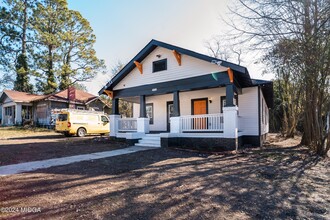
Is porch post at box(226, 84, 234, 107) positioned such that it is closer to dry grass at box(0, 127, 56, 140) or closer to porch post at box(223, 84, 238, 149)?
porch post at box(223, 84, 238, 149)

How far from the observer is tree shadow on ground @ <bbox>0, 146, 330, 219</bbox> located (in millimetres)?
3229

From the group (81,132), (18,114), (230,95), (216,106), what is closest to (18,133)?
(81,132)

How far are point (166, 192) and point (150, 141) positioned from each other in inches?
271

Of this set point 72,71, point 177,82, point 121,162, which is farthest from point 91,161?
point 72,71

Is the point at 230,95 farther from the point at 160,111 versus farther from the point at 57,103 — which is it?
the point at 57,103

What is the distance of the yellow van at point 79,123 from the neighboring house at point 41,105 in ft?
27.7

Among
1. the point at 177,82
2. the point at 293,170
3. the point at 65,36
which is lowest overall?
the point at 293,170

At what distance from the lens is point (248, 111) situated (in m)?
11.8

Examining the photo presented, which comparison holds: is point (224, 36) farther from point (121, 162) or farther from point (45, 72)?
point (45, 72)

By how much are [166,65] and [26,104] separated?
22522mm

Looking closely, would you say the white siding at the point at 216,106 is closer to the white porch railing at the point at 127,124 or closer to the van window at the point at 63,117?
the white porch railing at the point at 127,124

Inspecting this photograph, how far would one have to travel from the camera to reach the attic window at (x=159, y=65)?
11.4 m

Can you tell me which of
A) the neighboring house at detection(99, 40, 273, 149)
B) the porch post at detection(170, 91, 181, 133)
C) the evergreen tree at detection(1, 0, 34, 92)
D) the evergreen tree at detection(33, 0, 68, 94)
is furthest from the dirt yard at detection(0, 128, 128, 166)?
the evergreen tree at detection(1, 0, 34, 92)

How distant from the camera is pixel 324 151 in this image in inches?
364
